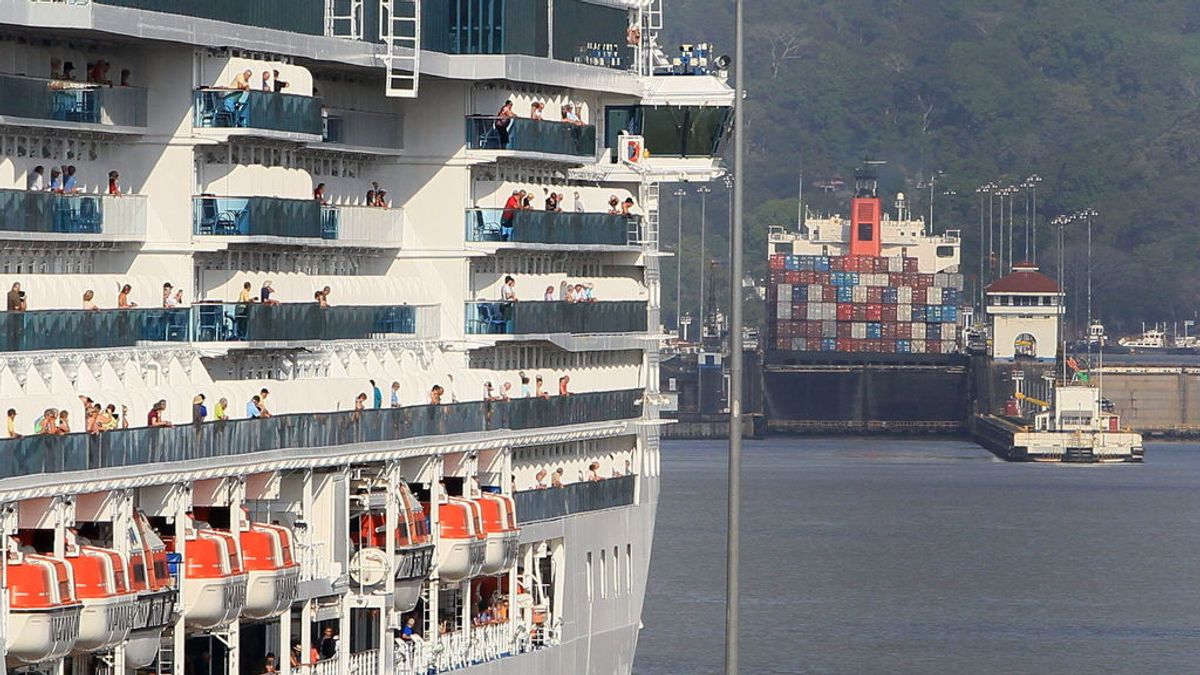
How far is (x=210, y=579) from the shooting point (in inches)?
1806

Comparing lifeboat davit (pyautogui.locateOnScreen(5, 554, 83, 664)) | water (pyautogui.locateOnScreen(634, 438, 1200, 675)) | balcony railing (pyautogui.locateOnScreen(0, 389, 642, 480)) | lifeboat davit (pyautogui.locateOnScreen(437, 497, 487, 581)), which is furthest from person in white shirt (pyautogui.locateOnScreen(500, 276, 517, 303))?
water (pyautogui.locateOnScreen(634, 438, 1200, 675))

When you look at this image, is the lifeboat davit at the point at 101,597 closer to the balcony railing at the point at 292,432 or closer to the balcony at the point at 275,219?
the balcony railing at the point at 292,432

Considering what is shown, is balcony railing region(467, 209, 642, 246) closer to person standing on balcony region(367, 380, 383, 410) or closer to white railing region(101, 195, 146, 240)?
person standing on balcony region(367, 380, 383, 410)

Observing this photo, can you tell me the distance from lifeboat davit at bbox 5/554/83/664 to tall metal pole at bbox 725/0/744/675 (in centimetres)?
845

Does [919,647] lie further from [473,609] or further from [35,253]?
[35,253]

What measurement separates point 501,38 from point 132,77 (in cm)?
1106

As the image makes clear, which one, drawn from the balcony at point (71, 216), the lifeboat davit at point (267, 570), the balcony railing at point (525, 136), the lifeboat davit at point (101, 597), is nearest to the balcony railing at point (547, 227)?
the balcony railing at point (525, 136)

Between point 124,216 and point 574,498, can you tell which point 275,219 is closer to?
point 124,216

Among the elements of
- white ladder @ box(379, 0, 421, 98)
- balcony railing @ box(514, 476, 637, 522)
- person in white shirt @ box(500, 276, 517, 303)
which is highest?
white ladder @ box(379, 0, 421, 98)

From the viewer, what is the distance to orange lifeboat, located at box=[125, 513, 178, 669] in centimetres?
4378

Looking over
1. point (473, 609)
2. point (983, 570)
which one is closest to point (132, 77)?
point (473, 609)

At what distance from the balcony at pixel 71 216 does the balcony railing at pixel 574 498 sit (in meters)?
13.3

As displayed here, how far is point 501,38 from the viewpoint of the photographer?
5869cm

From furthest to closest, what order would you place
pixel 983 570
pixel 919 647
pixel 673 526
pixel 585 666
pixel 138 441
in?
pixel 673 526, pixel 983 570, pixel 919 647, pixel 585 666, pixel 138 441
